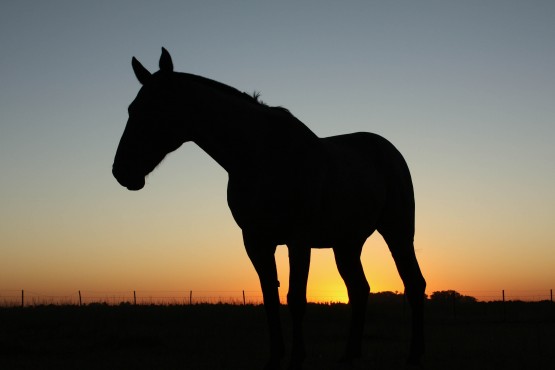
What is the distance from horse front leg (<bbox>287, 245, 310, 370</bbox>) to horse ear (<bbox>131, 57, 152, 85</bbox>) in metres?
2.33

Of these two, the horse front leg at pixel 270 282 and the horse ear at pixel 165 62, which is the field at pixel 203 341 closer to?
the horse front leg at pixel 270 282

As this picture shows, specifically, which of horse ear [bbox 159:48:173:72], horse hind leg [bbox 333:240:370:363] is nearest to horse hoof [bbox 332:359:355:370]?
horse hind leg [bbox 333:240:370:363]

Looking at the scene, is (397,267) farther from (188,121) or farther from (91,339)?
(91,339)

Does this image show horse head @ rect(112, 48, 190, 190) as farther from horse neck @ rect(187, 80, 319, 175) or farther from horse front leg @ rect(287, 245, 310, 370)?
horse front leg @ rect(287, 245, 310, 370)

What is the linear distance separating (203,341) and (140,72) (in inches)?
256

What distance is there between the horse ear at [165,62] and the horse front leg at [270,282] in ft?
6.44

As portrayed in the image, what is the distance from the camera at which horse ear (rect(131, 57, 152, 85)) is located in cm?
656

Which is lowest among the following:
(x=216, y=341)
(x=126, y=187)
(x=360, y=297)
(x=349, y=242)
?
(x=216, y=341)

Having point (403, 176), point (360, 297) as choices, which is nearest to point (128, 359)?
point (360, 297)

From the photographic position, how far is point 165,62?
6465 mm

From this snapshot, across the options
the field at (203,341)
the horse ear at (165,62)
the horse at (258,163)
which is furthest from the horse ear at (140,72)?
the field at (203,341)

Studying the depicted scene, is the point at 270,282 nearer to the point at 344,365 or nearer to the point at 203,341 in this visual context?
the point at 344,365

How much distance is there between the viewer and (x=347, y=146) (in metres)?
8.43

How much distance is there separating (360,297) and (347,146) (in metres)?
2.06
